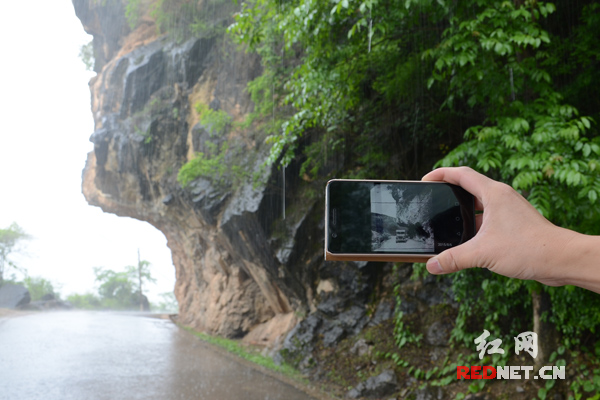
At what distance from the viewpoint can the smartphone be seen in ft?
4.74

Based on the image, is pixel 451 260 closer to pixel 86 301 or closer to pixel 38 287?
pixel 38 287

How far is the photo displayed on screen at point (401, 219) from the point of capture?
4.78 ft

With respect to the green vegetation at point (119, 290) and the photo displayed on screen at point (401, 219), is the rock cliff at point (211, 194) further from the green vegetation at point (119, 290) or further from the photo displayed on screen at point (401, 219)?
the green vegetation at point (119, 290)

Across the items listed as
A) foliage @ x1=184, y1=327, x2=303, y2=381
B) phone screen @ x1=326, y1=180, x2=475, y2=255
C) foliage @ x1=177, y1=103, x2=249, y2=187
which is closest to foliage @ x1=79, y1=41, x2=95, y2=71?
foliage @ x1=177, y1=103, x2=249, y2=187

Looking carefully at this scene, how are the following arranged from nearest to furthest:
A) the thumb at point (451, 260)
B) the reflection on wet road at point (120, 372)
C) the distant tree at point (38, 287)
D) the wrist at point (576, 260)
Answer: the wrist at point (576, 260) < the thumb at point (451, 260) < the reflection on wet road at point (120, 372) < the distant tree at point (38, 287)

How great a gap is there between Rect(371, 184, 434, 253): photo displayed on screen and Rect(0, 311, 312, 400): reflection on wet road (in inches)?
231

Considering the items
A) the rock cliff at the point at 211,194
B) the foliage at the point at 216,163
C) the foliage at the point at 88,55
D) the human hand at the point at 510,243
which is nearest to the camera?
the human hand at the point at 510,243

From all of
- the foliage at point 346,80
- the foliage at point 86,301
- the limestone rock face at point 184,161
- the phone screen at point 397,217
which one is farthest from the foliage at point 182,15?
the foliage at point 86,301

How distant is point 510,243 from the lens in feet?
4.05

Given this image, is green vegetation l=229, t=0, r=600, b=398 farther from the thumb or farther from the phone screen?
the thumb

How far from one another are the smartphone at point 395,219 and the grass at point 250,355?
21.7ft

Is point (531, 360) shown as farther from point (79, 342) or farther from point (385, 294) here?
point (79, 342)
